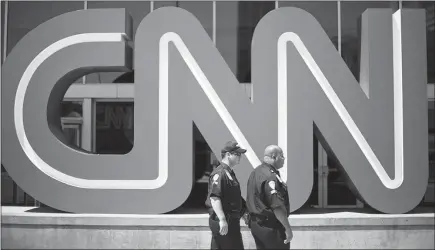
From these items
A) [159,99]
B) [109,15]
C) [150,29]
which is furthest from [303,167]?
[109,15]

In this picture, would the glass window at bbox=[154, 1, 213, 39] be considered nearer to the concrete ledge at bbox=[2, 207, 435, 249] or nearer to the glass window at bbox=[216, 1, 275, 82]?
the glass window at bbox=[216, 1, 275, 82]

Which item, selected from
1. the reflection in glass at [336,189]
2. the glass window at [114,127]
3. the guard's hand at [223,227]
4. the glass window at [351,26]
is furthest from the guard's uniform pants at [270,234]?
the glass window at [351,26]

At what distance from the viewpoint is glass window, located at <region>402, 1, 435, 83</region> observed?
31.2 feet

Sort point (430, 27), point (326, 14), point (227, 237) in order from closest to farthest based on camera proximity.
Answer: point (227, 237) → point (430, 27) → point (326, 14)

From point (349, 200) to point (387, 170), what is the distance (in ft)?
7.39

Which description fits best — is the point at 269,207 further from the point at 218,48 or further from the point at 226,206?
the point at 218,48

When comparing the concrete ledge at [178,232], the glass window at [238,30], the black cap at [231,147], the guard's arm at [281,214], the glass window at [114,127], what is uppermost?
the glass window at [238,30]

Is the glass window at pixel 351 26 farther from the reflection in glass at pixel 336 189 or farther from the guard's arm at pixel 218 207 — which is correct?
the guard's arm at pixel 218 207

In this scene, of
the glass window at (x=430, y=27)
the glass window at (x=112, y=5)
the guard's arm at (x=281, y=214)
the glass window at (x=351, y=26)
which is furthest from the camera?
the glass window at (x=112, y=5)

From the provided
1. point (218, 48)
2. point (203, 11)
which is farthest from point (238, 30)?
point (203, 11)

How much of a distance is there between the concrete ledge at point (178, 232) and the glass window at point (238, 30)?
347cm

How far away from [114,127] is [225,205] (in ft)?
16.0

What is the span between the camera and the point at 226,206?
5.63 metres

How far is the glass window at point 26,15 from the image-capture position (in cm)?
986
